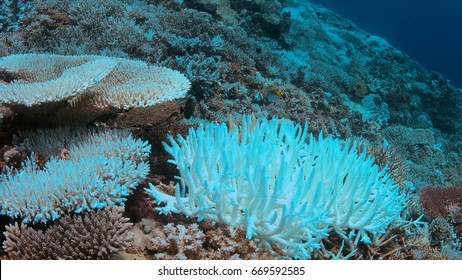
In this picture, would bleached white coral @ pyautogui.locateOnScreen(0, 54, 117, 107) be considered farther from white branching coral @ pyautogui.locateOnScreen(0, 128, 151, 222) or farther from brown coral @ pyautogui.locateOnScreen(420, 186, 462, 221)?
brown coral @ pyautogui.locateOnScreen(420, 186, 462, 221)

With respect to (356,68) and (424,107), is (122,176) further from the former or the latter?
(424,107)

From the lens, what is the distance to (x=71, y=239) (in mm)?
2127

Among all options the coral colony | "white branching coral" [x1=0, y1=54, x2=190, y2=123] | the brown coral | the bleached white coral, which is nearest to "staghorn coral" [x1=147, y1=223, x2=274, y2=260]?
the coral colony

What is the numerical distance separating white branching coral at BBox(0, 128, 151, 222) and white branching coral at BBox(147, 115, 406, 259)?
1.08 ft

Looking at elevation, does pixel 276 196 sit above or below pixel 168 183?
above

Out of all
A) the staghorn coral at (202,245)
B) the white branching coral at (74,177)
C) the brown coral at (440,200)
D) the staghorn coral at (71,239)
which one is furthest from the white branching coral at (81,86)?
the brown coral at (440,200)

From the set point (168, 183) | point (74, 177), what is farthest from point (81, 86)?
point (168, 183)

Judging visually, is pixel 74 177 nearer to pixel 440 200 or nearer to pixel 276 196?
pixel 276 196

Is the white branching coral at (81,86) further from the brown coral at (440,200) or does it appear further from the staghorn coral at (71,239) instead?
the brown coral at (440,200)

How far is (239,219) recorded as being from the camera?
2.26 metres

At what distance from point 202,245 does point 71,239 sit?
0.91 metres

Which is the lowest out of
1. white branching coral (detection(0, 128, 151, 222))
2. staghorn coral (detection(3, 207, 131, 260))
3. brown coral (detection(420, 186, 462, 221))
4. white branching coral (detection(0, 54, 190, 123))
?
brown coral (detection(420, 186, 462, 221))

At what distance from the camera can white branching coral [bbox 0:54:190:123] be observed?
2.53 metres
